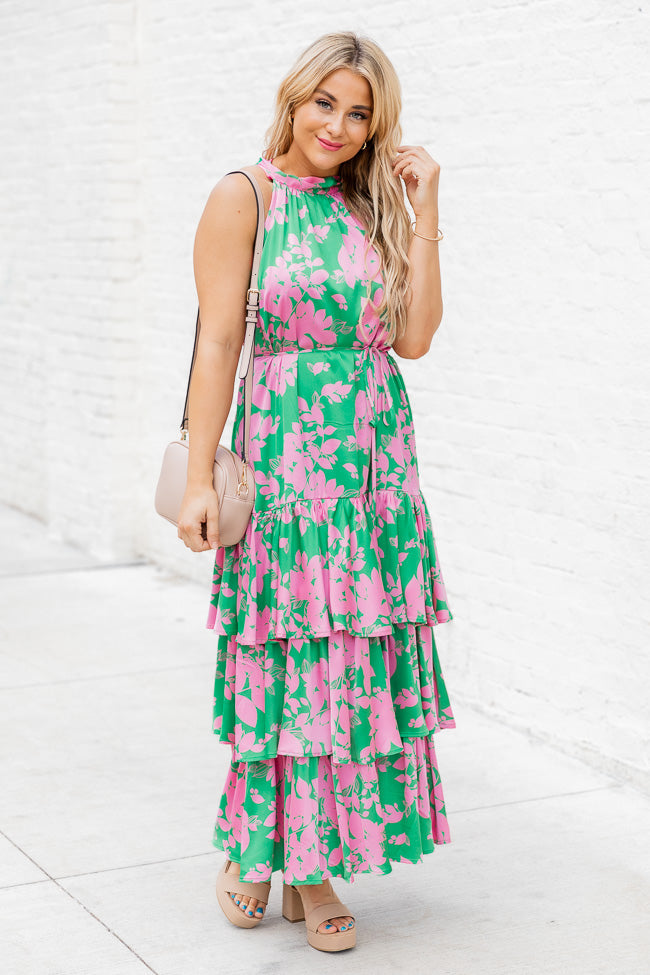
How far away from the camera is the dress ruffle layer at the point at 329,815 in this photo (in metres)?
3.06

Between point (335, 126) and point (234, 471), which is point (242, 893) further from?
point (335, 126)

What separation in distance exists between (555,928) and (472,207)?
7.95ft

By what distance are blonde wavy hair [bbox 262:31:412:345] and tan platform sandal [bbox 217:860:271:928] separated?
1.28 meters

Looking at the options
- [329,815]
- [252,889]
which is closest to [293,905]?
[252,889]

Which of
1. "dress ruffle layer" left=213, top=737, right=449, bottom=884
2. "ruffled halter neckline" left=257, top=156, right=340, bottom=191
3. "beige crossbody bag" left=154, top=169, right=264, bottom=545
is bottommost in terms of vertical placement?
"dress ruffle layer" left=213, top=737, right=449, bottom=884

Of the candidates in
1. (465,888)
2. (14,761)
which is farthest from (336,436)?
(14,761)

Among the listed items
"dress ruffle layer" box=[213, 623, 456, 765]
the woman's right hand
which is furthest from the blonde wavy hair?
"dress ruffle layer" box=[213, 623, 456, 765]

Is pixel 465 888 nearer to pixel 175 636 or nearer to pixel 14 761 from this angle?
pixel 14 761

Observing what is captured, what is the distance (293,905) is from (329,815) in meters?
0.34

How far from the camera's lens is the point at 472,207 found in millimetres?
4688

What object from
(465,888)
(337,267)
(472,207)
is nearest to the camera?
(337,267)

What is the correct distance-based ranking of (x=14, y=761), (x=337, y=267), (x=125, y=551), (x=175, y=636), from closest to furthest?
(x=337, y=267)
(x=14, y=761)
(x=175, y=636)
(x=125, y=551)

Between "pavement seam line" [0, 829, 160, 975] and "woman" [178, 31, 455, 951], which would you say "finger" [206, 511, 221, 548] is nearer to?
"woman" [178, 31, 455, 951]

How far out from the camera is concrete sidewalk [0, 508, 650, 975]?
3.13 meters
